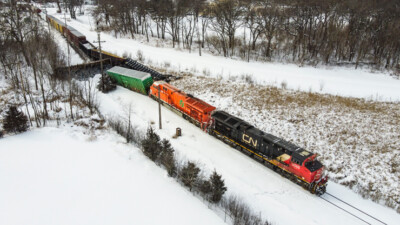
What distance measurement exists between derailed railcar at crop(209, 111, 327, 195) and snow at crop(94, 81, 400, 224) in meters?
0.72

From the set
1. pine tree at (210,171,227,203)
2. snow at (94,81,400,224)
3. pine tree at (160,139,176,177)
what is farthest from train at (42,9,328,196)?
pine tree at (160,139,176,177)

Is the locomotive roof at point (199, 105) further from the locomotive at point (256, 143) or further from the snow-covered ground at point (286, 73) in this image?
the snow-covered ground at point (286, 73)

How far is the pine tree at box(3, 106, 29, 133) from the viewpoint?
21.8 meters

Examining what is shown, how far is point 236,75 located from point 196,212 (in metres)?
27.7

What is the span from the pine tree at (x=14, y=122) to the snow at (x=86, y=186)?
34.6 inches

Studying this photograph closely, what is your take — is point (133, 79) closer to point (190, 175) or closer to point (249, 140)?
point (249, 140)

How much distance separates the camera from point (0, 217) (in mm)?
14109

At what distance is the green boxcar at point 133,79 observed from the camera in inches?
1288

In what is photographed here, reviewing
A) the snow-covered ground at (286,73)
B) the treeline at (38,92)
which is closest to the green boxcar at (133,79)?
the treeline at (38,92)

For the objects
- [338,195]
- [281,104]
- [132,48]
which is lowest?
[338,195]

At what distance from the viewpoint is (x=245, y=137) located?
21.9 m

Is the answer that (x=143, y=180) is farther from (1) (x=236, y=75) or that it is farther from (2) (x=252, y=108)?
(1) (x=236, y=75)

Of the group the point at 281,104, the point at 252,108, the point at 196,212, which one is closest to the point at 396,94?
the point at 281,104

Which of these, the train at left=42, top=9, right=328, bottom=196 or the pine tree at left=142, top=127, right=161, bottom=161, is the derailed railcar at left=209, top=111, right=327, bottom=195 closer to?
the train at left=42, top=9, right=328, bottom=196
